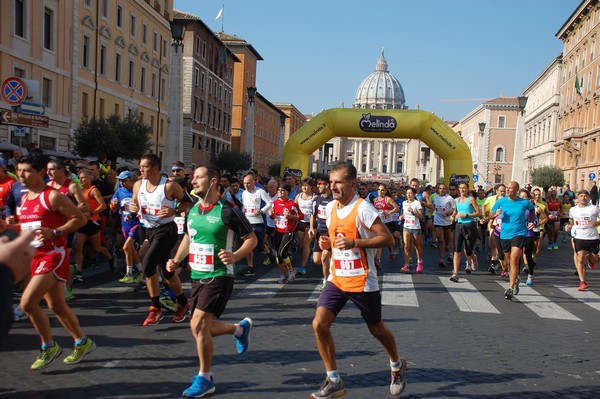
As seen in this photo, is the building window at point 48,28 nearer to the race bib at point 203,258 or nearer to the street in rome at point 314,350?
Result: the street in rome at point 314,350

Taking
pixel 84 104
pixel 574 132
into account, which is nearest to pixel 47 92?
pixel 84 104

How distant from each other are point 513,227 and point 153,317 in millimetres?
6232

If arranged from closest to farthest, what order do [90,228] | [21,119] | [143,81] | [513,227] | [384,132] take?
[90,228]
[513,227]
[21,119]
[384,132]
[143,81]

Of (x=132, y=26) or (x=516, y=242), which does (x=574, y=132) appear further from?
(x=516, y=242)

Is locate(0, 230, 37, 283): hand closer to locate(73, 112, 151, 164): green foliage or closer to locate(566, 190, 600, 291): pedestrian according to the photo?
locate(566, 190, 600, 291): pedestrian

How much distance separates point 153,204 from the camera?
7.82 meters

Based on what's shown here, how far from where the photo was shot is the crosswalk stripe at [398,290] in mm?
9998

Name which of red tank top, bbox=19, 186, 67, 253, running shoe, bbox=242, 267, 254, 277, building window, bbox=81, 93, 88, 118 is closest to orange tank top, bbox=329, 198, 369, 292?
red tank top, bbox=19, 186, 67, 253

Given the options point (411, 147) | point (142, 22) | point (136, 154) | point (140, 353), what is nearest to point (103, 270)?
point (140, 353)

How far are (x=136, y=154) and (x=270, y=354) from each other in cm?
2609

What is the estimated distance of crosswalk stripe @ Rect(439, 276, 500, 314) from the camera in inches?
381

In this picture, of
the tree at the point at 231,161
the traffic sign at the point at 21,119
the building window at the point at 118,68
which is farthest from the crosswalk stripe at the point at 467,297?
the tree at the point at 231,161

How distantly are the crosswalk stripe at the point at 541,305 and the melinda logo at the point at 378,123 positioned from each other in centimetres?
1604

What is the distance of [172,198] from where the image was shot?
782 centimetres
